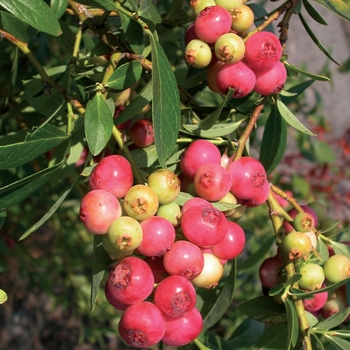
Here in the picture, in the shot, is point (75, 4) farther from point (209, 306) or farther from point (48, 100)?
point (209, 306)

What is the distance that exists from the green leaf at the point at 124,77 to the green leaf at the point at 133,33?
0.04 m

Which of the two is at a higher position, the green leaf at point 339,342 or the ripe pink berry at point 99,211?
the ripe pink berry at point 99,211

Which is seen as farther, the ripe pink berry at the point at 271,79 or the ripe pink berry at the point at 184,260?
the ripe pink berry at the point at 271,79

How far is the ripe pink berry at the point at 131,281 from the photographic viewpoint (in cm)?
65

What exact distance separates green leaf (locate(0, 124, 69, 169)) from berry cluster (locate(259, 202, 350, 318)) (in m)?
0.36

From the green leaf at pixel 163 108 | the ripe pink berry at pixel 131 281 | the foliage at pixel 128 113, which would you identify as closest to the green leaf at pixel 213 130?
the foliage at pixel 128 113

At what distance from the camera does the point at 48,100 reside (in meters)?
0.86

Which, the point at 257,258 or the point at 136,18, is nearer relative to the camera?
the point at 136,18

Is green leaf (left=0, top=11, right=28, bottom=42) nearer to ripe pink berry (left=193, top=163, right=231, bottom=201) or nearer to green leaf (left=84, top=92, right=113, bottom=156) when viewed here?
green leaf (left=84, top=92, right=113, bottom=156)

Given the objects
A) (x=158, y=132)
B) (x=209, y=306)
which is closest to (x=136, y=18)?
(x=158, y=132)

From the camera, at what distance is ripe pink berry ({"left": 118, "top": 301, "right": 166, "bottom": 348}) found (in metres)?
0.66

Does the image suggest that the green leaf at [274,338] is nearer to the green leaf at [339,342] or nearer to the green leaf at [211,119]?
the green leaf at [339,342]

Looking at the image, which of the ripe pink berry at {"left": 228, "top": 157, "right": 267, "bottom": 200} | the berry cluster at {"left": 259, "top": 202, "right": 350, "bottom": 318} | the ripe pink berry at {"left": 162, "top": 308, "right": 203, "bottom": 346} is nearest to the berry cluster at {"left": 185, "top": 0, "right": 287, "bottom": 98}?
the ripe pink berry at {"left": 228, "top": 157, "right": 267, "bottom": 200}

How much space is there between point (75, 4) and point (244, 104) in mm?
343
